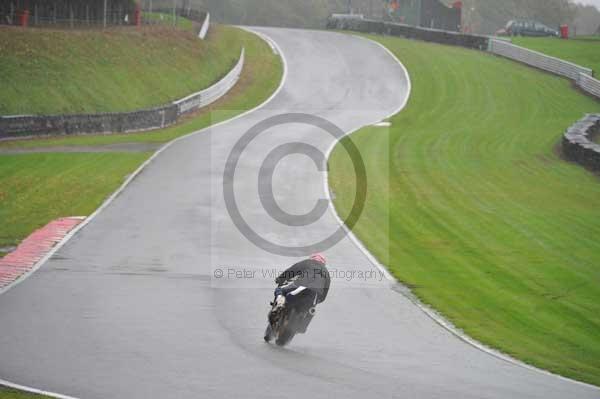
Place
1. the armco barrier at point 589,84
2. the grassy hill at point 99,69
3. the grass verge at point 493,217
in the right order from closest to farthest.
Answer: the grass verge at point 493,217
the grassy hill at point 99,69
the armco barrier at point 589,84

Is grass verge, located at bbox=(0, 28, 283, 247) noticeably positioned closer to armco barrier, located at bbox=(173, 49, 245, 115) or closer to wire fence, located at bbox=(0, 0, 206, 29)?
armco barrier, located at bbox=(173, 49, 245, 115)

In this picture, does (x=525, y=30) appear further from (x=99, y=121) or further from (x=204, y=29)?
(x=99, y=121)

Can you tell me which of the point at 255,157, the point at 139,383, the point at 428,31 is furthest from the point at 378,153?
the point at 428,31

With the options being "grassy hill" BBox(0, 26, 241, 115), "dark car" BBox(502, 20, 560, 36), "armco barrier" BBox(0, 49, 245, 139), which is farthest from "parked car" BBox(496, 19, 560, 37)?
"armco barrier" BBox(0, 49, 245, 139)

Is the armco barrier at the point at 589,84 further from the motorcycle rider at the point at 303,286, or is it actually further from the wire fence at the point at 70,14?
the motorcycle rider at the point at 303,286

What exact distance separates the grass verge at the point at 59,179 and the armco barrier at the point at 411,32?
30.2 meters

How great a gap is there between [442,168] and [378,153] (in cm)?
373

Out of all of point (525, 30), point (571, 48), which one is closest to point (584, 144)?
point (571, 48)

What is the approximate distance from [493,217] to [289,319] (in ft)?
45.1

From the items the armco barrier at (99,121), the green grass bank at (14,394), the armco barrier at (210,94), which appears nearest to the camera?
the green grass bank at (14,394)

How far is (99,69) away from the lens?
Answer: 144ft

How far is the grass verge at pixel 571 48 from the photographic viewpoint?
59.6 meters

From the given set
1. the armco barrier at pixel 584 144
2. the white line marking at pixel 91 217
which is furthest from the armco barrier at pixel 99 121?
the armco barrier at pixel 584 144

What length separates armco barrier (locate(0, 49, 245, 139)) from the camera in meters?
33.9
